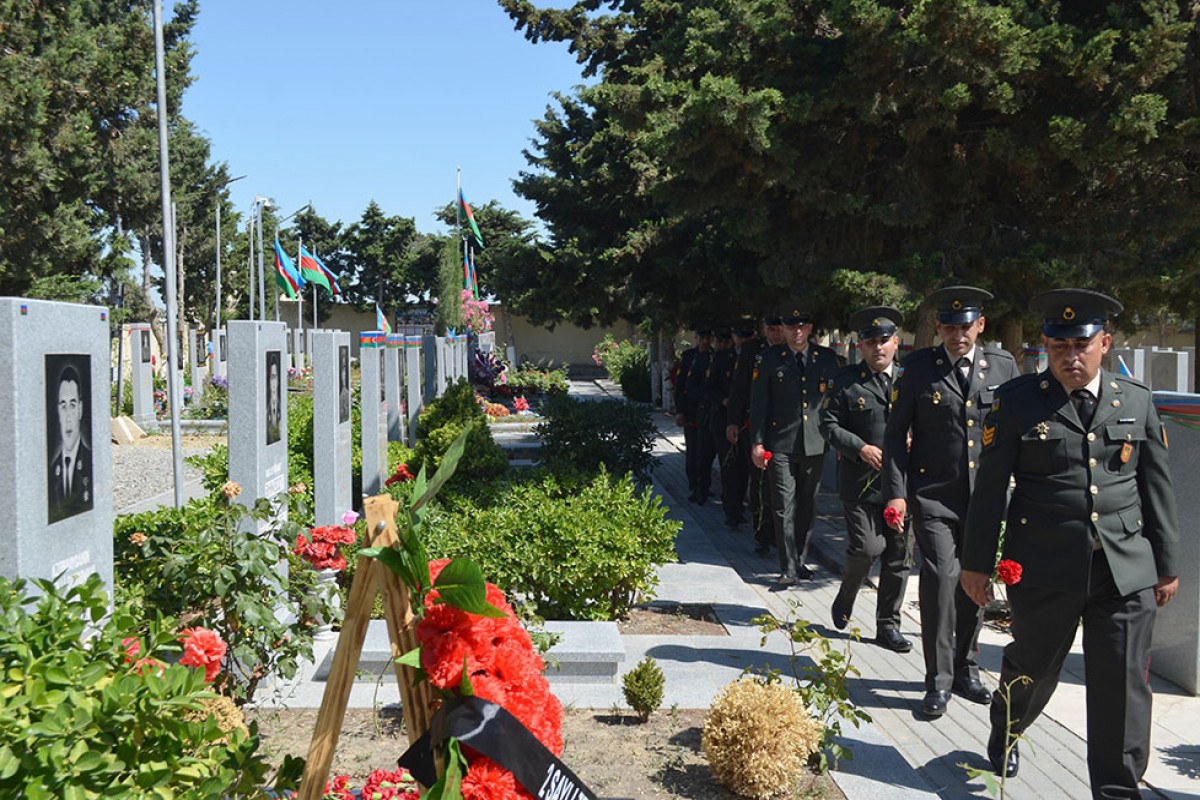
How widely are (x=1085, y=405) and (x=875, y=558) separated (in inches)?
Result: 102

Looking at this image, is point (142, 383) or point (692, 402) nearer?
point (692, 402)

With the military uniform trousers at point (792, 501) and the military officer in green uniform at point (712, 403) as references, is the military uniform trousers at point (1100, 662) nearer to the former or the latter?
the military uniform trousers at point (792, 501)

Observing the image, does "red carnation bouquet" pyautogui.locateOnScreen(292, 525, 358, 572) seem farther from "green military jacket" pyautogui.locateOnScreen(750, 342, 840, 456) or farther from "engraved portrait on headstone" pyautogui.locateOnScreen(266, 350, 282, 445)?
"green military jacket" pyautogui.locateOnScreen(750, 342, 840, 456)

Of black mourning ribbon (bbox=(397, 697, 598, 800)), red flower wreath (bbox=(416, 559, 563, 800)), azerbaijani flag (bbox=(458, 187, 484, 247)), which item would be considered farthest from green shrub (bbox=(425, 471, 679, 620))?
azerbaijani flag (bbox=(458, 187, 484, 247))

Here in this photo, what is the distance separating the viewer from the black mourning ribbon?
208 centimetres

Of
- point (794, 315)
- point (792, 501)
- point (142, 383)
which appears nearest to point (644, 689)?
point (792, 501)

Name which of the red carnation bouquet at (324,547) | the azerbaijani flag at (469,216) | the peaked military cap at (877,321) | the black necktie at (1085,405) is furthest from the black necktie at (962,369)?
the azerbaijani flag at (469,216)

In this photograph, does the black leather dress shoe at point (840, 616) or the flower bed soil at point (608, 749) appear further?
the black leather dress shoe at point (840, 616)

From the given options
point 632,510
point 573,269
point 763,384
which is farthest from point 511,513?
point 573,269

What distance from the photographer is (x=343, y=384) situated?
841 centimetres

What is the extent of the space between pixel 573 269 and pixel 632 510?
14722mm

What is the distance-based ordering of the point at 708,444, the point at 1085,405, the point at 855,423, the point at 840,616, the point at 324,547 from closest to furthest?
the point at 1085,405 < the point at 324,547 < the point at 840,616 < the point at 855,423 < the point at 708,444

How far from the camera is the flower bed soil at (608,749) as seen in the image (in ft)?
13.6

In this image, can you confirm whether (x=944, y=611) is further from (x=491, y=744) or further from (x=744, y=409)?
(x=744, y=409)
